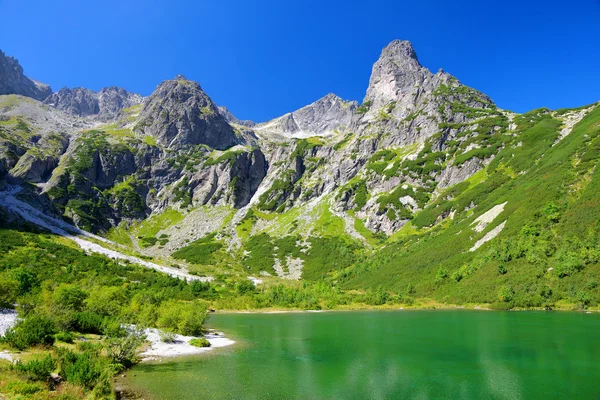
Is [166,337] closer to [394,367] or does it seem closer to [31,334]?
[31,334]

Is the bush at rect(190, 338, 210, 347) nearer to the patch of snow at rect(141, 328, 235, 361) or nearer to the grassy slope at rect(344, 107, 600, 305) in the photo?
the patch of snow at rect(141, 328, 235, 361)

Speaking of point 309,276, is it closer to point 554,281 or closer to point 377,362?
point 554,281

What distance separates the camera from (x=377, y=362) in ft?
121

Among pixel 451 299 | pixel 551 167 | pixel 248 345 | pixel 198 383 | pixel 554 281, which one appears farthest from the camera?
pixel 551 167

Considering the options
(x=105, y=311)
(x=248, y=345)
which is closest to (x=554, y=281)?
(x=248, y=345)

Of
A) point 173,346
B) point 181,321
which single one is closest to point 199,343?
point 173,346

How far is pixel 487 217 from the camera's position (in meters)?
132

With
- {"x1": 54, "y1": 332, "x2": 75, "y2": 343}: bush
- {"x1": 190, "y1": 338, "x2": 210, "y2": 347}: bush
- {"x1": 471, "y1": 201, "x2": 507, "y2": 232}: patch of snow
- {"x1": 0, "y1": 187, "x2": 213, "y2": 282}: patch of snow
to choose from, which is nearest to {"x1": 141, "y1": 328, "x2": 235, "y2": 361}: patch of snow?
{"x1": 190, "y1": 338, "x2": 210, "y2": 347}: bush

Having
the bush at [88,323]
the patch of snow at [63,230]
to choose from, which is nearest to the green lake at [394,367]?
the bush at [88,323]

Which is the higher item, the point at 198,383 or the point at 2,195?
the point at 2,195

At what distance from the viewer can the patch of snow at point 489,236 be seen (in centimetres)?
11769

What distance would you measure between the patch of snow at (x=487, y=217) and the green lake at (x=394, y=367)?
247 ft

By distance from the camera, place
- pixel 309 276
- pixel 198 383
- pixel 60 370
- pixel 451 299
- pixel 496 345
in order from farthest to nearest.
Result: 1. pixel 309 276
2. pixel 451 299
3. pixel 496 345
4. pixel 198 383
5. pixel 60 370

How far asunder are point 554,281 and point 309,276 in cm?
10073
